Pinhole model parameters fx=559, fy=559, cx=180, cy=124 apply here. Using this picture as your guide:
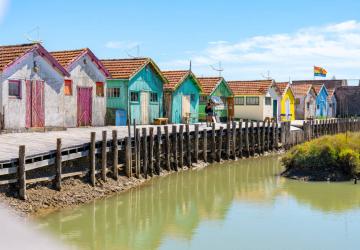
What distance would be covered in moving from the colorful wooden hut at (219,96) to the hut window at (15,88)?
58.0 feet

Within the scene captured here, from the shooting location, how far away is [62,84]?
26438 mm

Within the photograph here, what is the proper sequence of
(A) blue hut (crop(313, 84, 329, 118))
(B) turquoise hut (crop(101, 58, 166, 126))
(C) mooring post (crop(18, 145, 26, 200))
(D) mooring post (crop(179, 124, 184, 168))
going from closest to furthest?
(C) mooring post (crop(18, 145, 26, 200))
(D) mooring post (crop(179, 124, 184, 168))
(B) turquoise hut (crop(101, 58, 166, 126))
(A) blue hut (crop(313, 84, 329, 118))

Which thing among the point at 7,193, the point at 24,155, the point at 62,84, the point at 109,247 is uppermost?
the point at 62,84

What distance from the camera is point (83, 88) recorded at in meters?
29.2

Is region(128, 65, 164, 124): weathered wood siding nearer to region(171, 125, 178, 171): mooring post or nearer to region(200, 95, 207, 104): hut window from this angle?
region(200, 95, 207, 104): hut window

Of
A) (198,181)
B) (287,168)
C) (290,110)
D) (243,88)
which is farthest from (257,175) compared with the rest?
(290,110)

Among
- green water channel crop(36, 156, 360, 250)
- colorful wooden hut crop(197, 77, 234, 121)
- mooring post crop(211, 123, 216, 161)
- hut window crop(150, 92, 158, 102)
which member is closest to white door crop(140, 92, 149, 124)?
hut window crop(150, 92, 158, 102)

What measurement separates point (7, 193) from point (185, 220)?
5014 mm

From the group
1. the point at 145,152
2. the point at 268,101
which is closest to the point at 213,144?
the point at 145,152

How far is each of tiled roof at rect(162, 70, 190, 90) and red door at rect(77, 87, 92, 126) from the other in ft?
22.9

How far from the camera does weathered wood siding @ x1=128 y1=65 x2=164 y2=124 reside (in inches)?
1273

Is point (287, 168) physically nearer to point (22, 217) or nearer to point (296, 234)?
point (296, 234)

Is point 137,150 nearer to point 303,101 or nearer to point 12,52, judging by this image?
point 12,52

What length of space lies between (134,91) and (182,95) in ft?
17.2
